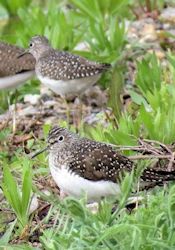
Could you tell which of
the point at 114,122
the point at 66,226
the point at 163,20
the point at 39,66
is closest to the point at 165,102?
the point at 114,122

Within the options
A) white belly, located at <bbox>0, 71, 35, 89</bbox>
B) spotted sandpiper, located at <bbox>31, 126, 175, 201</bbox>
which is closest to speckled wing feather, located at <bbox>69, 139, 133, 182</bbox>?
spotted sandpiper, located at <bbox>31, 126, 175, 201</bbox>

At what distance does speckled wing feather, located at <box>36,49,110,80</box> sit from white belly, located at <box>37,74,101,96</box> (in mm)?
41

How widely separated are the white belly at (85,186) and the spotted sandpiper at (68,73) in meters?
2.49

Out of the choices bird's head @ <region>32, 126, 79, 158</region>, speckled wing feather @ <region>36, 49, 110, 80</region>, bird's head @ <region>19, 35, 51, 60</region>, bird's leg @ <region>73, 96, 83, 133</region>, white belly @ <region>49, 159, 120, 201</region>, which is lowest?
bird's leg @ <region>73, 96, 83, 133</region>

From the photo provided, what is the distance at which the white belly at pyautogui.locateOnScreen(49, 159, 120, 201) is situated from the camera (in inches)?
273

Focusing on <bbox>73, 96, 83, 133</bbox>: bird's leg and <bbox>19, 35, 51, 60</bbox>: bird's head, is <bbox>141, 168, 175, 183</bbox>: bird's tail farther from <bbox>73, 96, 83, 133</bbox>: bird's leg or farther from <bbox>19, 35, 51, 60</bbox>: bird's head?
<bbox>19, 35, 51, 60</bbox>: bird's head

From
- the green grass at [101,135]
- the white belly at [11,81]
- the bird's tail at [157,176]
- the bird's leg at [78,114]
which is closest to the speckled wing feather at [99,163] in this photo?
the bird's tail at [157,176]

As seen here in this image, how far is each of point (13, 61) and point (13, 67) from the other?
96 millimetres

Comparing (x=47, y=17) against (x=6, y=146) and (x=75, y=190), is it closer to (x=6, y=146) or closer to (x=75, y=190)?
(x=6, y=146)

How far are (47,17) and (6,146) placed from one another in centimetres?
259

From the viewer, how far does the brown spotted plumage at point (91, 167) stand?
6.97m

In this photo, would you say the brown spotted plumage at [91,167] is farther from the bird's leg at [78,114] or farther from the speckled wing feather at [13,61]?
the speckled wing feather at [13,61]

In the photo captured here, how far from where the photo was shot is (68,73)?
→ 9.51m

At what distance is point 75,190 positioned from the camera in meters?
6.95
